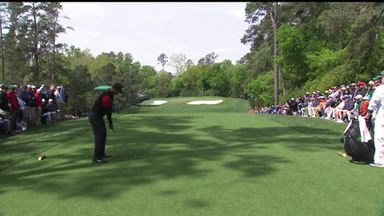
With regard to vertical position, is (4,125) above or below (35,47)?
Answer: below

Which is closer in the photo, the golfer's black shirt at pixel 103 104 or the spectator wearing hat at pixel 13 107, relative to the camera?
the golfer's black shirt at pixel 103 104

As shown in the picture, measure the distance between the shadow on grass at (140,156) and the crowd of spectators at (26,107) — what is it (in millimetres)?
848

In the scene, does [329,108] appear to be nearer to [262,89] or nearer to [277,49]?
[277,49]

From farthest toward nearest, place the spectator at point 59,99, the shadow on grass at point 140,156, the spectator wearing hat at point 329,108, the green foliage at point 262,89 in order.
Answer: the green foliage at point 262,89 < the spectator wearing hat at point 329,108 < the spectator at point 59,99 < the shadow on grass at point 140,156

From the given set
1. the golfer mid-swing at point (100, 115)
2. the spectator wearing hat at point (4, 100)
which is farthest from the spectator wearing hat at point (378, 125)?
the spectator wearing hat at point (4, 100)

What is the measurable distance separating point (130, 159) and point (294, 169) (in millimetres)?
3297

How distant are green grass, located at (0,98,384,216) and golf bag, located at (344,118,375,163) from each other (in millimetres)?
251

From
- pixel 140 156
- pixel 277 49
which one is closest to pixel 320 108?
pixel 140 156

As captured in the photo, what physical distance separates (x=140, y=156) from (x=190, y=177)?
7.72ft

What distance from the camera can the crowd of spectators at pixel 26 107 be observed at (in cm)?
1428

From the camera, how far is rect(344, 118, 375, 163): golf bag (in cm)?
865

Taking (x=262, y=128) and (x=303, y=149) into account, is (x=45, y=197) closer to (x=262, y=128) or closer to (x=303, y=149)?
(x=303, y=149)

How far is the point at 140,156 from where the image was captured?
32.0 ft

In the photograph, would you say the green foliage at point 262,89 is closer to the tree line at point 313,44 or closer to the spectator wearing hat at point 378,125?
the tree line at point 313,44
